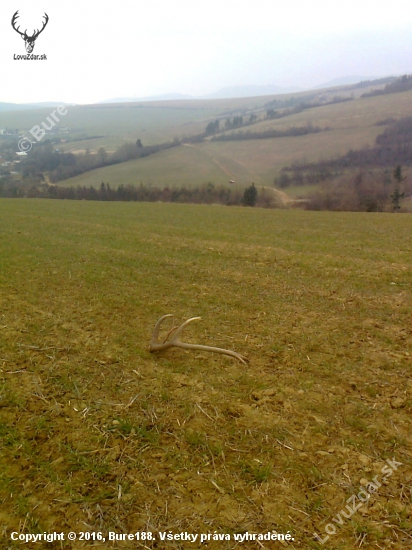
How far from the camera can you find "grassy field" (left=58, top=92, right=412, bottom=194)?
69438 mm

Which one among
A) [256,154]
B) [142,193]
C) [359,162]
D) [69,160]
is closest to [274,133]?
[256,154]

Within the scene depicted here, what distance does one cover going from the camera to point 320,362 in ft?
19.2

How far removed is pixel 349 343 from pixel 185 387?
3194 millimetres

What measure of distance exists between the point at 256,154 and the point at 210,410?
3253 inches

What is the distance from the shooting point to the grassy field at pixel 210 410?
336 cm

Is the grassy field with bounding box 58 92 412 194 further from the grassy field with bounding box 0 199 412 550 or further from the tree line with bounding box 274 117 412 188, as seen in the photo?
the grassy field with bounding box 0 199 412 550

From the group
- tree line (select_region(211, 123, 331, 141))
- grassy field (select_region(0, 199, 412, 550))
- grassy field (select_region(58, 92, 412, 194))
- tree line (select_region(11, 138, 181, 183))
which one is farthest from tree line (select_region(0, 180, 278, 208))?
grassy field (select_region(0, 199, 412, 550))

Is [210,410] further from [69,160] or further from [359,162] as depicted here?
[69,160]

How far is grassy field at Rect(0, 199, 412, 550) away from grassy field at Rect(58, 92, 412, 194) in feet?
192

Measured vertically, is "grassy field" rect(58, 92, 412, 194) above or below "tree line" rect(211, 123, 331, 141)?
below

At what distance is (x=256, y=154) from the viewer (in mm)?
81250

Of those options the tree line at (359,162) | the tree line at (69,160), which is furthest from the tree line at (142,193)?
the tree line at (69,160)

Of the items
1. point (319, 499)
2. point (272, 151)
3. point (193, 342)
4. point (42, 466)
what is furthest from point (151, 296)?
point (272, 151)

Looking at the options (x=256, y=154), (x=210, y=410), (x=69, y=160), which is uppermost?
(x=69, y=160)
